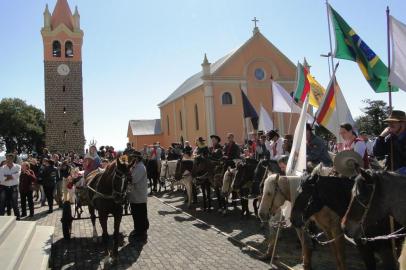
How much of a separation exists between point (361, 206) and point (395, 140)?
146cm

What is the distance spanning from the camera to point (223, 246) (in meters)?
9.43

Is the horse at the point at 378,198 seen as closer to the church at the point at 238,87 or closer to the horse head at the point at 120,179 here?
the horse head at the point at 120,179

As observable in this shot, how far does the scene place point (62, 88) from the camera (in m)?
Answer: 49.0

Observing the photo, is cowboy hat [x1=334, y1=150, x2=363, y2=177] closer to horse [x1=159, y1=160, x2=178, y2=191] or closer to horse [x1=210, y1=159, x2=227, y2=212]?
horse [x1=210, y1=159, x2=227, y2=212]

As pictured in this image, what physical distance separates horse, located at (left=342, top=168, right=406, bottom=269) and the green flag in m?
3.66

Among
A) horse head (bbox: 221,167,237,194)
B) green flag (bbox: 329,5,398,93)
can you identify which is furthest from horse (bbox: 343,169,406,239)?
horse head (bbox: 221,167,237,194)

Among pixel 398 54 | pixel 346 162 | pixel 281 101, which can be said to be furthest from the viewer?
pixel 281 101

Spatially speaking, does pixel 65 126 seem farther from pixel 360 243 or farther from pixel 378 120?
pixel 360 243

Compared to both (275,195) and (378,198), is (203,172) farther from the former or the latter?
(378,198)

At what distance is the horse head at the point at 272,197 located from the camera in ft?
23.9

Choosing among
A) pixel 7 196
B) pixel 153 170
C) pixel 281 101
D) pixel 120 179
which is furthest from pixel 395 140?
pixel 153 170

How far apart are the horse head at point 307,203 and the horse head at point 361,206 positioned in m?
0.94

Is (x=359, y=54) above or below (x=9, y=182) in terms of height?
A: above

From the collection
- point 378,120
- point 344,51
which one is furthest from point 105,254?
point 378,120
